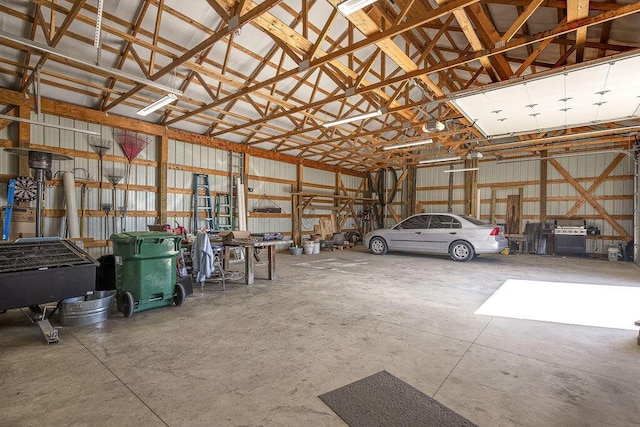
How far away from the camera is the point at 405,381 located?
85.4 inches

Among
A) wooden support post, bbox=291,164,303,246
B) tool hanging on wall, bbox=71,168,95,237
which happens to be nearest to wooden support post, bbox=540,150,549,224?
wooden support post, bbox=291,164,303,246

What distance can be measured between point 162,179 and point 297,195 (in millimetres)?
4864

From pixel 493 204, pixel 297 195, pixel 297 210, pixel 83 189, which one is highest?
pixel 297 195

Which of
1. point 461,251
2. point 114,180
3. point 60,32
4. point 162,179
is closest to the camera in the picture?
point 60,32

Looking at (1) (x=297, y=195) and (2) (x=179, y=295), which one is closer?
(2) (x=179, y=295)

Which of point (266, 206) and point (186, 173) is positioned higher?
point (186, 173)

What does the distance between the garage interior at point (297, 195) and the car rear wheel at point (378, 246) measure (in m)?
1.35

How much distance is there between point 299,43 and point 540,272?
22.9 ft

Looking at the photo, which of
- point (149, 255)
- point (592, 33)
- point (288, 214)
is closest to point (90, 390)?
point (149, 255)

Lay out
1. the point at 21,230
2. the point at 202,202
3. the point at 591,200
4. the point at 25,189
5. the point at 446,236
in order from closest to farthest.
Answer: the point at 21,230 < the point at 25,189 < the point at 446,236 < the point at 202,202 < the point at 591,200

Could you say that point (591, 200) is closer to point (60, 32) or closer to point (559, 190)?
point (559, 190)

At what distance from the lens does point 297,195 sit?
11398 mm

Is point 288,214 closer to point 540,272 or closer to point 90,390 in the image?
point 540,272

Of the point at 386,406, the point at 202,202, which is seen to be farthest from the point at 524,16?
the point at 202,202
